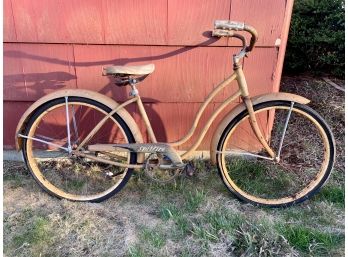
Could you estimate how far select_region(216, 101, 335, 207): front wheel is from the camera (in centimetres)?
231

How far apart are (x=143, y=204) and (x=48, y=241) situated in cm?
66

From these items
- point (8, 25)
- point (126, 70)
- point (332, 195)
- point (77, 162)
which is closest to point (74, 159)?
point (77, 162)

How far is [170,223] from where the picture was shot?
2268mm

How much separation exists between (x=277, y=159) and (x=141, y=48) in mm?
1199

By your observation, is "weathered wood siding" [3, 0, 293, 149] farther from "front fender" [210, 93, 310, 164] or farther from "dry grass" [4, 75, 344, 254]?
"dry grass" [4, 75, 344, 254]

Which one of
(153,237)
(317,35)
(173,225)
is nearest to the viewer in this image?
(153,237)

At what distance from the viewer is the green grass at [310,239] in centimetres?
206

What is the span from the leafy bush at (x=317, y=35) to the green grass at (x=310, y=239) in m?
1.96

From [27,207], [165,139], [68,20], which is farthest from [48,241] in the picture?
[68,20]

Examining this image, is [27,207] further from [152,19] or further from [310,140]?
[310,140]

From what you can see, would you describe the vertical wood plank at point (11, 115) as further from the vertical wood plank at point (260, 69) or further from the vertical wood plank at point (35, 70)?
the vertical wood plank at point (260, 69)

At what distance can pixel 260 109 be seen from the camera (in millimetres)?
2283

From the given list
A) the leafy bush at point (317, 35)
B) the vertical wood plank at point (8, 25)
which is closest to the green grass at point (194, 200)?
the vertical wood plank at point (8, 25)

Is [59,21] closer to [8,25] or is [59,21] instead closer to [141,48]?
[8,25]
